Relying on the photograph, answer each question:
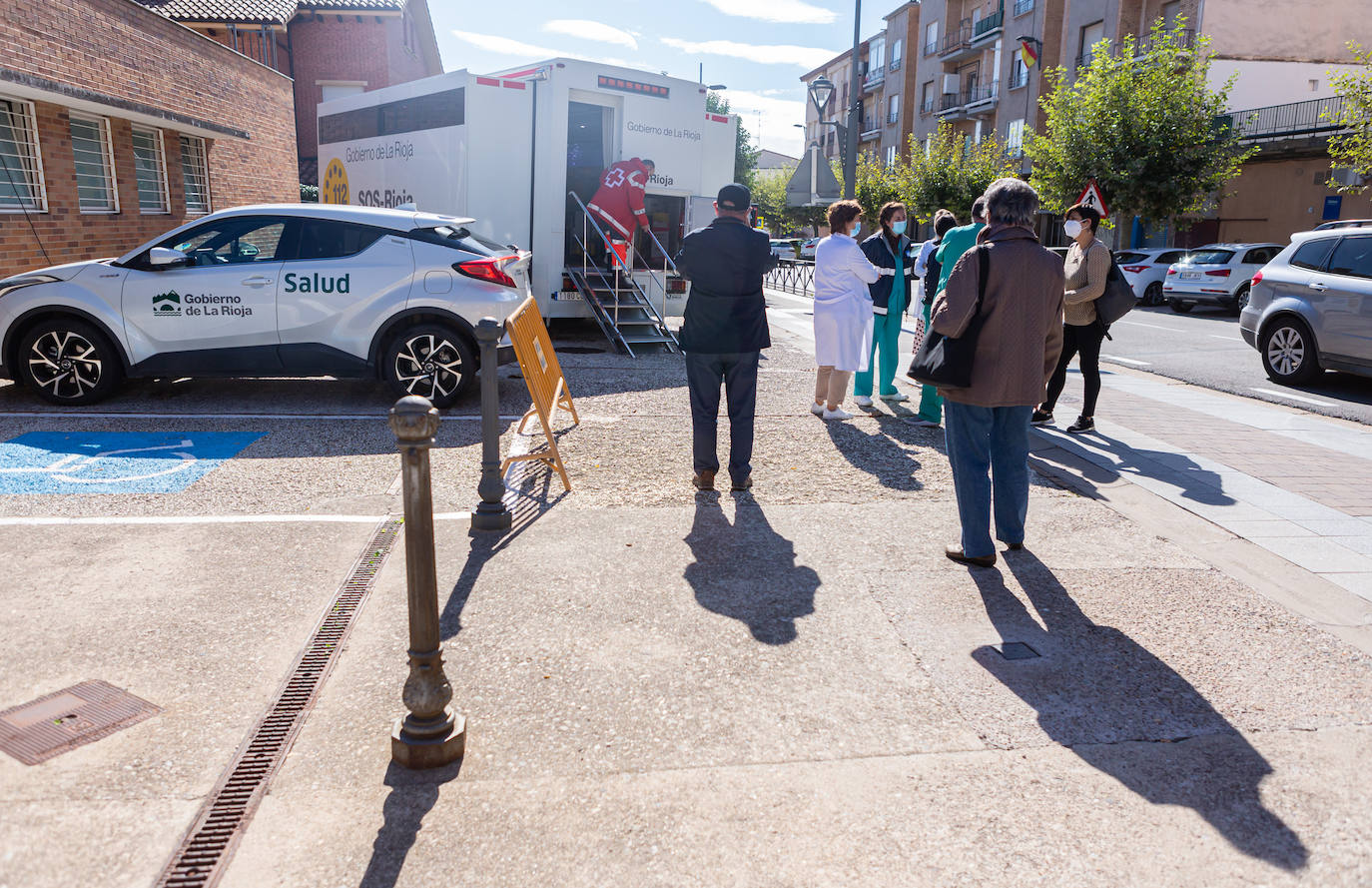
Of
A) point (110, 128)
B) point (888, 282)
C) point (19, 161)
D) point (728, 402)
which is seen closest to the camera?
point (728, 402)

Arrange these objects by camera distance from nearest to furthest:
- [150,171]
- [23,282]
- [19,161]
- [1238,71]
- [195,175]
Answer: [23,282], [19,161], [150,171], [195,175], [1238,71]

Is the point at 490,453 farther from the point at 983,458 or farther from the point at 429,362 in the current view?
the point at 429,362

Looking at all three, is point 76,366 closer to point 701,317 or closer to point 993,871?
point 701,317

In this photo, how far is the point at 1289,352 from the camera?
10906 mm

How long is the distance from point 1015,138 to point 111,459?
42270 millimetres

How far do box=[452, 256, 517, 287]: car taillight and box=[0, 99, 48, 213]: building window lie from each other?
678cm

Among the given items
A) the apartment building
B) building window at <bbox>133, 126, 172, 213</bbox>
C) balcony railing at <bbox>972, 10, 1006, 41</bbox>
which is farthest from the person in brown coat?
balcony railing at <bbox>972, 10, 1006, 41</bbox>

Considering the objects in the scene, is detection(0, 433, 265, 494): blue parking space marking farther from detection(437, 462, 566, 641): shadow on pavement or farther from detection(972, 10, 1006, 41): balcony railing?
detection(972, 10, 1006, 41): balcony railing

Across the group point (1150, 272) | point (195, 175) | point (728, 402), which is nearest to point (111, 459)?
point (728, 402)

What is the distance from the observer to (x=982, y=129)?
4691 centimetres

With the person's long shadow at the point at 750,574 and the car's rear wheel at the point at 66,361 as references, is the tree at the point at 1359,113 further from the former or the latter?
the car's rear wheel at the point at 66,361

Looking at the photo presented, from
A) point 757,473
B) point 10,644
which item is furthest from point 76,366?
point 757,473

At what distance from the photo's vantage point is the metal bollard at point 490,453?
507 centimetres

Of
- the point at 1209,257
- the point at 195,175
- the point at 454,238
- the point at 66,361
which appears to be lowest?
the point at 66,361
